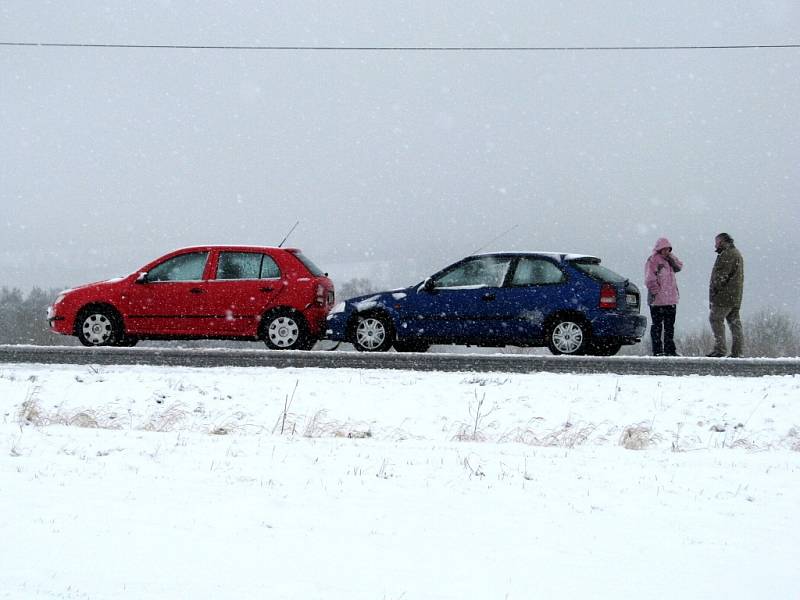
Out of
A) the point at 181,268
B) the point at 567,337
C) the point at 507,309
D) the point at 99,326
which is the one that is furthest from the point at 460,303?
the point at 99,326

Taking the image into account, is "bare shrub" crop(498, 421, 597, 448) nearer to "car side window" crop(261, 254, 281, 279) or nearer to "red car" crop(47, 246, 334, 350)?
"red car" crop(47, 246, 334, 350)

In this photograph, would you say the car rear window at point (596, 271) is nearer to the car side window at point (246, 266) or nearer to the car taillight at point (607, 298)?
the car taillight at point (607, 298)

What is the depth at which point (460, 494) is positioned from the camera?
5.44 m

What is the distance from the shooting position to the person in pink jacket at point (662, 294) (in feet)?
39.7

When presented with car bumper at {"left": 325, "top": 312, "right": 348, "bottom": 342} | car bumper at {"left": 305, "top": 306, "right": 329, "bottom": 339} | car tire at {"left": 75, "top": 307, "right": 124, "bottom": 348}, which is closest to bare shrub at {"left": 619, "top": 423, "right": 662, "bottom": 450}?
car bumper at {"left": 325, "top": 312, "right": 348, "bottom": 342}

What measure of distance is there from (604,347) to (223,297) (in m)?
5.33

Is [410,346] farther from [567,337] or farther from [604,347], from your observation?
[604,347]

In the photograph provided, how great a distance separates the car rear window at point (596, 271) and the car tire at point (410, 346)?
2.41 metres

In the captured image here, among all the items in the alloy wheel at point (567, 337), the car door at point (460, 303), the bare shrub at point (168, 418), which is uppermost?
the car door at point (460, 303)

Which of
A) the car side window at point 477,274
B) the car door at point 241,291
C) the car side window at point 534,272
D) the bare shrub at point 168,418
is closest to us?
the bare shrub at point 168,418

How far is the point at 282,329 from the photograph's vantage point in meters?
12.6

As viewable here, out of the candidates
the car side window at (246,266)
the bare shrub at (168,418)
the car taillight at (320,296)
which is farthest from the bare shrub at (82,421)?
the car taillight at (320,296)

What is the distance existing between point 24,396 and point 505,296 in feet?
19.6

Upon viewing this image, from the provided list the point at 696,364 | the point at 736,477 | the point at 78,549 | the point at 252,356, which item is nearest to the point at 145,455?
the point at 78,549
